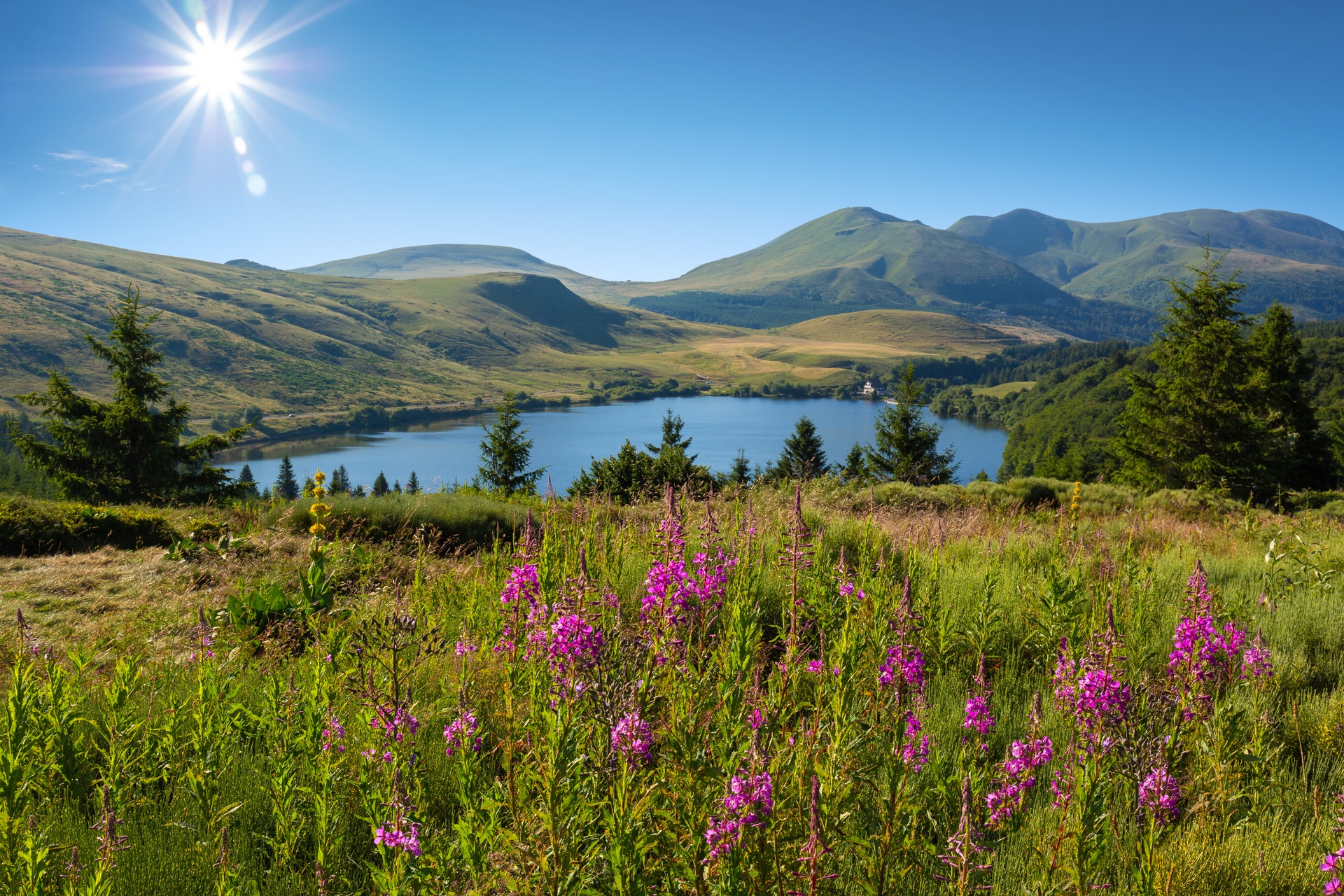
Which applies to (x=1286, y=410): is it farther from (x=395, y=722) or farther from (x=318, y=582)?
(x=395, y=722)

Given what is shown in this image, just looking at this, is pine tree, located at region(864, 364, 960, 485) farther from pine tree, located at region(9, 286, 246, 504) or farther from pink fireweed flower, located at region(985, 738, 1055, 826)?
pink fireweed flower, located at region(985, 738, 1055, 826)

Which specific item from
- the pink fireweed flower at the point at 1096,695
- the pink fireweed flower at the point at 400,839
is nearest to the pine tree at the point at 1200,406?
the pink fireweed flower at the point at 1096,695

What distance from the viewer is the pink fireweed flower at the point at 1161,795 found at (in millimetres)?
2174

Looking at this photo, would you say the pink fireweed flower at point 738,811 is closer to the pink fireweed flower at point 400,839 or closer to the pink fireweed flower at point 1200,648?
the pink fireweed flower at point 400,839

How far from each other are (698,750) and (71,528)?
1180 centimetres

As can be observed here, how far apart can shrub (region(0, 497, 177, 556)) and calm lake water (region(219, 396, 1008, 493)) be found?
58686mm

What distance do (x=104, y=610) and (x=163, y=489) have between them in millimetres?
20998

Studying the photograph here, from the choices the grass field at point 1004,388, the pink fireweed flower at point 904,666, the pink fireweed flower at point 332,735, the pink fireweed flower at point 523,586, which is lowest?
the grass field at point 1004,388

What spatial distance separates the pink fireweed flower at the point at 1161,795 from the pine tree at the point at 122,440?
25.1 m

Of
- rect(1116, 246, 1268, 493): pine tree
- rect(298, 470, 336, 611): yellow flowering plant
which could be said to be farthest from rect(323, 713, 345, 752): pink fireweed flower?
rect(1116, 246, 1268, 493): pine tree

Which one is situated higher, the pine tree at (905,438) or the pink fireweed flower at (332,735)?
the pink fireweed flower at (332,735)

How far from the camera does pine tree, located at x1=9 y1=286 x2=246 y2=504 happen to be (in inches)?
885

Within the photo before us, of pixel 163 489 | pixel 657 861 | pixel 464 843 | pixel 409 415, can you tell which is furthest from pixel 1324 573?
pixel 409 415

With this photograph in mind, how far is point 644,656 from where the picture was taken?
3.08m
